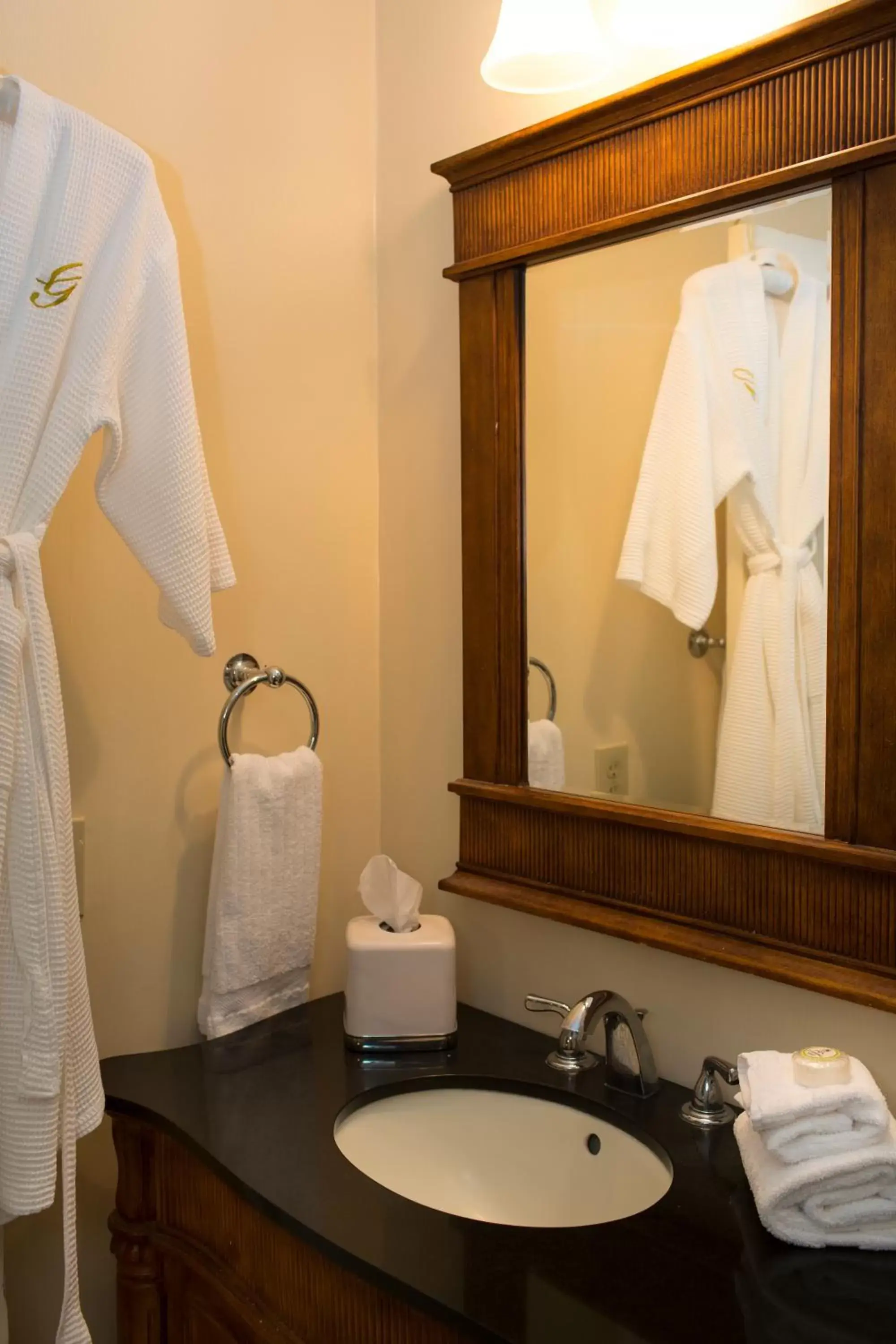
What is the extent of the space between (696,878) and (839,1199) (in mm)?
386

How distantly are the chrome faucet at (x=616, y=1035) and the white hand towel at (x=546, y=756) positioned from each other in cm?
28

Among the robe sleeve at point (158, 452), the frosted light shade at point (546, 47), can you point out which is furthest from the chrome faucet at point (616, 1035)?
the frosted light shade at point (546, 47)

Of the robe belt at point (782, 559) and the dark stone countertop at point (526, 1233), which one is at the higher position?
the robe belt at point (782, 559)

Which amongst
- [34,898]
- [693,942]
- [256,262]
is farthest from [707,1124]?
[256,262]

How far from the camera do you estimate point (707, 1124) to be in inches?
48.1

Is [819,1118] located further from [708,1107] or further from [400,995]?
[400,995]

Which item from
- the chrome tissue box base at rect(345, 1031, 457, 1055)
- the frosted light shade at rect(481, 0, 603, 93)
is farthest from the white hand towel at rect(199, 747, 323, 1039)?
the frosted light shade at rect(481, 0, 603, 93)

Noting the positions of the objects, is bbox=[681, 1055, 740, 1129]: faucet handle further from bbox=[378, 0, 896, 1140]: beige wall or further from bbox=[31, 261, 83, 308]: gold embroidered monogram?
bbox=[31, 261, 83, 308]: gold embroidered monogram

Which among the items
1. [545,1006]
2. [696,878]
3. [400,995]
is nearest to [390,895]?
[400,995]

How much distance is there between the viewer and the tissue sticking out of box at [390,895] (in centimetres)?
148

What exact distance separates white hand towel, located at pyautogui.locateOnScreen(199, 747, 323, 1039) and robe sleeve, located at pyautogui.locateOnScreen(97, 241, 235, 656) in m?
0.32

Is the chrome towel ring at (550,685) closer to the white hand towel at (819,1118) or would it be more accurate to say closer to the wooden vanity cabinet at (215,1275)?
the white hand towel at (819,1118)

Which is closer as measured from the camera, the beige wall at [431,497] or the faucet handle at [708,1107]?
the faucet handle at [708,1107]

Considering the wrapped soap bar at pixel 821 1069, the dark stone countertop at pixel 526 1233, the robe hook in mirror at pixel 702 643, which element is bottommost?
the dark stone countertop at pixel 526 1233
